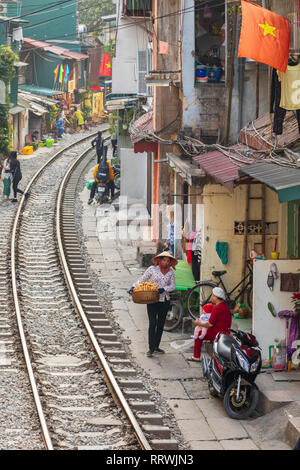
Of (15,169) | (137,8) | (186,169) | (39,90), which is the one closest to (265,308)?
(186,169)

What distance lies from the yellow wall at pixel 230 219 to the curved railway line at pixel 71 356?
7.86ft

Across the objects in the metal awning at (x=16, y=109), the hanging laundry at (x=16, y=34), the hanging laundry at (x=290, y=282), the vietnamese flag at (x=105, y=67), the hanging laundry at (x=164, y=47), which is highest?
the hanging laundry at (x=16, y=34)

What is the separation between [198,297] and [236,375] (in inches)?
188

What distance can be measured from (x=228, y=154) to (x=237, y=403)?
17.9ft

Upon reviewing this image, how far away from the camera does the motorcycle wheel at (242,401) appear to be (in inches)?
430

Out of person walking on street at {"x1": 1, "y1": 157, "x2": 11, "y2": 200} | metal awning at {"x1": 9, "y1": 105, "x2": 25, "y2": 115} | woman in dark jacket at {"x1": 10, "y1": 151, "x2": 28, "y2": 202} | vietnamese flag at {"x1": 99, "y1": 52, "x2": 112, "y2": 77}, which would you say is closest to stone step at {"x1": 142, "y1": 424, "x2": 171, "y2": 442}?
woman in dark jacket at {"x1": 10, "y1": 151, "x2": 28, "y2": 202}

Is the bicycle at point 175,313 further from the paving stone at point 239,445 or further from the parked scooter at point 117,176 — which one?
the parked scooter at point 117,176

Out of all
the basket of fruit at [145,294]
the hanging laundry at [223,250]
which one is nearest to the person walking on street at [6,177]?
the hanging laundry at [223,250]

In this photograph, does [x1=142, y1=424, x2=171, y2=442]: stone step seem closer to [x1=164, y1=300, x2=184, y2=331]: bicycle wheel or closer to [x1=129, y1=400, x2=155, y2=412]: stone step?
[x1=129, y1=400, x2=155, y2=412]: stone step

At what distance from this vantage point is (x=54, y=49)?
54.3 meters

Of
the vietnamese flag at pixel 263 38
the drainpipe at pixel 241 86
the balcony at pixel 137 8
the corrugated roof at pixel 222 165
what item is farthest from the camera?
the balcony at pixel 137 8

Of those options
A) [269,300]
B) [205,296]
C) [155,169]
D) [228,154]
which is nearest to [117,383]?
[269,300]

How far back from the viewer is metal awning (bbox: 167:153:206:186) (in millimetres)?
15180

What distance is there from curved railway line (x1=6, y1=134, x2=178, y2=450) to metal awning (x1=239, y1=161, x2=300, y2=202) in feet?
10.7
